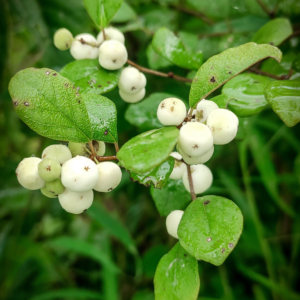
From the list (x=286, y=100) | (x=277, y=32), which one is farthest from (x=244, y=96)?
(x=277, y=32)

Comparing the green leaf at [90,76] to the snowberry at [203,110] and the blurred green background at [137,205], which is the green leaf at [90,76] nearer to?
the snowberry at [203,110]

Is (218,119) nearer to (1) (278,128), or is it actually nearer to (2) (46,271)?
(1) (278,128)

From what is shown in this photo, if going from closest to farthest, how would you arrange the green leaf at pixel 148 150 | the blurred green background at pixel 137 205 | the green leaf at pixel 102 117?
1. the green leaf at pixel 148 150
2. the green leaf at pixel 102 117
3. the blurred green background at pixel 137 205

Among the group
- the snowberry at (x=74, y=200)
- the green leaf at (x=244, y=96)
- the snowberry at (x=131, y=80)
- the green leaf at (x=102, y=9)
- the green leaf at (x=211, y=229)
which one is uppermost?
the green leaf at (x=102, y=9)

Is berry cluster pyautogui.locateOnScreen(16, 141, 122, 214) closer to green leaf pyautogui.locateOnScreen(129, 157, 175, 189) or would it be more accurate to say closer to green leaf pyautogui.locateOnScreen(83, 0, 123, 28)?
green leaf pyautogui.locateOnScreen(129, 157, 175, 189)

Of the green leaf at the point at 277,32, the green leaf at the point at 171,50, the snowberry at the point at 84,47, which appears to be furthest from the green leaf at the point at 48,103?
the green leaf at the point at 277,32

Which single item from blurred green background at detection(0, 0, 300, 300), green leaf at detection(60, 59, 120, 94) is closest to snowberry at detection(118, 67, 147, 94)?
green leaf at detection(60, 59, 120, 94)
